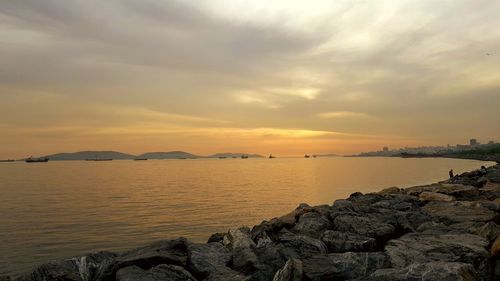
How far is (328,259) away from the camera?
8.73m

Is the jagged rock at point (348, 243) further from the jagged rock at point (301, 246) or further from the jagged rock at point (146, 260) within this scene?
the jagged rock at point (146, 260)

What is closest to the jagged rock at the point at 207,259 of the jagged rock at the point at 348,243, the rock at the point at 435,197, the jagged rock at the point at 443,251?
the jagged rock at the point at 348,243

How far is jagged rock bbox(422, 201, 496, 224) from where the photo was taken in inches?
507

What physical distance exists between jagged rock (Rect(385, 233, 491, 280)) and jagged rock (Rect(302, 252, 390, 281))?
40 centimetres

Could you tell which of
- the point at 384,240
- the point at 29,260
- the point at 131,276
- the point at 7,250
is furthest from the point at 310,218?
the point at 7,250

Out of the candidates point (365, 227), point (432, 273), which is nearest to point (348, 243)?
point (365, 227)

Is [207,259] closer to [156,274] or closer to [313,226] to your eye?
[156,274]

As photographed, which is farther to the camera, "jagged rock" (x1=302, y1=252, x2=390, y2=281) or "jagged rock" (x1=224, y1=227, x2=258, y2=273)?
"jagged rock" (x1=224, y1=227, x2=258, y2=273)

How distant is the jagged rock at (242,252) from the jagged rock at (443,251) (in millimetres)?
3090

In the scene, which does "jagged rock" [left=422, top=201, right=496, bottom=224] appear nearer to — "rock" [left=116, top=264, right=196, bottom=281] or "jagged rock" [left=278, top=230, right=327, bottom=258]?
"jagged rock" [left=278, top=230, right=327, bottom=258]

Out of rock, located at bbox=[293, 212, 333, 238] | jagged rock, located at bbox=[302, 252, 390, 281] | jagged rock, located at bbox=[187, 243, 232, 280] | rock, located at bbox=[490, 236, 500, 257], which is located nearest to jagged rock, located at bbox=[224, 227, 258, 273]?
jagged rock, located at bbox=[187, 243, 232, 280]

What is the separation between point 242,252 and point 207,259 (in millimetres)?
853

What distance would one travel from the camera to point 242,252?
954cm

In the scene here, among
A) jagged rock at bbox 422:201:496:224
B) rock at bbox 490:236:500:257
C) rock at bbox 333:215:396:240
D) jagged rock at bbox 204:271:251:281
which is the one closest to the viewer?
jagged rock at bbox 204:271:251:281
